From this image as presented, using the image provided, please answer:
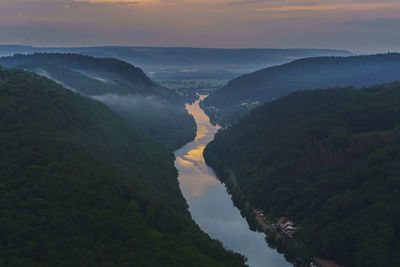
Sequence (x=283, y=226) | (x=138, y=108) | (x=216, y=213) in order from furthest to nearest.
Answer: (x=138, y=108), (x=216, y=213), (x=283, y=226)

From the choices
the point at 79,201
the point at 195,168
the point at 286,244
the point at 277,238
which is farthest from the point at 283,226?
the point at 195,168

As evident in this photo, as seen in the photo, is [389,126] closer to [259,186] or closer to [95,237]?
[259,186]

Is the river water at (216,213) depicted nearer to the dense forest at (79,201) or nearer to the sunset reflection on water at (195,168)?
the sunset reflection on water at (195,168)

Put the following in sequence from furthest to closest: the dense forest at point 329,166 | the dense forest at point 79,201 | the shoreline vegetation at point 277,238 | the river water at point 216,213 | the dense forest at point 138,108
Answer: the dense forest at point 138,108
the river water at point 216,213
the dense forest at point 329,166
the shoreline vegetation at point 277,238
the dense forest at point 79,201

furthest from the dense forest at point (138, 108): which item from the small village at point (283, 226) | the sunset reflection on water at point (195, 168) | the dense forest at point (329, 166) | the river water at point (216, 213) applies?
the small village at point (283, 226)

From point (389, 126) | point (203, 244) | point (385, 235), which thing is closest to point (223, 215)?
point (203, 244)

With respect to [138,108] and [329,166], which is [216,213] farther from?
[138,108]
